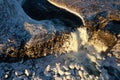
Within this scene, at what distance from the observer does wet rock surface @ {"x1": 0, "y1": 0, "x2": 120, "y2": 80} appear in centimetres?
512

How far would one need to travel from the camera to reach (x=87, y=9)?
18.0 feet

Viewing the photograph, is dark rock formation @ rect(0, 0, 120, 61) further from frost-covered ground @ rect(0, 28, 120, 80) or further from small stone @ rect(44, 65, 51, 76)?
small stone @ rect(44, 65, 51, 76)

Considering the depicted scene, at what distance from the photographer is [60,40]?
5.50 m

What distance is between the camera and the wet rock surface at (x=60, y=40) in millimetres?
5125

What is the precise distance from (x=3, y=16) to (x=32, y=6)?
83 centimetres

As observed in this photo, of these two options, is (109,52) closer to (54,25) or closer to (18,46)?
(54,25)

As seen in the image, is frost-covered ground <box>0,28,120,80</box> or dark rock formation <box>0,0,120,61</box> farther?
dark rock formation <box>0,0,120,61</box>

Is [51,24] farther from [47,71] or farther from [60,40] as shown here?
[47,71]

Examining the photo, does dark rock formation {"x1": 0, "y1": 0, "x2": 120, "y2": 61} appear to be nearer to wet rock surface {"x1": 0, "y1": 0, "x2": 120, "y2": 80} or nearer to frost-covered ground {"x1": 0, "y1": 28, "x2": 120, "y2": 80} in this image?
wet rock surface {"x1": 0, "y1": 0, "x2": 120, "y2": 80}

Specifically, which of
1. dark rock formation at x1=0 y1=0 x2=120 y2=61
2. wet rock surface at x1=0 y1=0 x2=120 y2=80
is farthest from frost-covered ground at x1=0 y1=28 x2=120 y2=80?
dark rock formation at x1=0 y1=0 x2=120 y2=61

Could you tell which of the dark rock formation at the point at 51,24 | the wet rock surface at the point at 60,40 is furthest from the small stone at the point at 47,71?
the dark rock formation at the point at 51,24

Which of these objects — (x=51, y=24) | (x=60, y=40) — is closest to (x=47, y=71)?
(x=60, y=40)

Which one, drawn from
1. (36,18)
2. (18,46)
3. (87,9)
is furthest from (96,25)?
(18,46)

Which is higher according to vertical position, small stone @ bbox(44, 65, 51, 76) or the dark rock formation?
the dark rock formation
